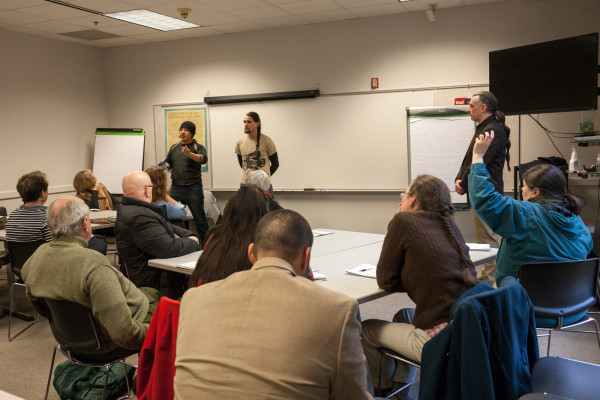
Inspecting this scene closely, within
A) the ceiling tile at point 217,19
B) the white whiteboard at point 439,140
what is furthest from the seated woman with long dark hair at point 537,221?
the ceiling tile at point 217,19

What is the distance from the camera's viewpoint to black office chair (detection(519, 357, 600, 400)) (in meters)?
2.01

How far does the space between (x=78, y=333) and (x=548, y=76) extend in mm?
4474

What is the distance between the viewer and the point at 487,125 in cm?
465

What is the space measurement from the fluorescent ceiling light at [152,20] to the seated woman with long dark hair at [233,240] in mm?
4414

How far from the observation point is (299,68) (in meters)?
7.06

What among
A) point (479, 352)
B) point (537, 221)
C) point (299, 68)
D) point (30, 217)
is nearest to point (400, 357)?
point (479, 352)

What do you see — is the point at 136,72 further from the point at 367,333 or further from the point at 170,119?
the point at 367,333

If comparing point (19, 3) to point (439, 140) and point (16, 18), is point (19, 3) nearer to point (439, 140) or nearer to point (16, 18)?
point (16, 18)

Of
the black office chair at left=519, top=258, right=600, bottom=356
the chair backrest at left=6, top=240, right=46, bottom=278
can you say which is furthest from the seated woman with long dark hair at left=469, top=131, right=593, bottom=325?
the chair backrest at left=6, top=240, right=46, bottom=278

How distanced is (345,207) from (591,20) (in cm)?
333

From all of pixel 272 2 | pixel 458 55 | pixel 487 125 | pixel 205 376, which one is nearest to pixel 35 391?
pixel 205 376

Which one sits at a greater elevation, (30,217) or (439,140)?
(439,140)

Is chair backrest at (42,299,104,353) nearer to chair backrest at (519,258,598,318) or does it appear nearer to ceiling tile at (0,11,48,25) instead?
chair backrest at (519,258,598,318)

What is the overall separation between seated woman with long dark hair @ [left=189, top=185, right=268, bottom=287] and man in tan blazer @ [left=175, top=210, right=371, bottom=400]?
0.82m
